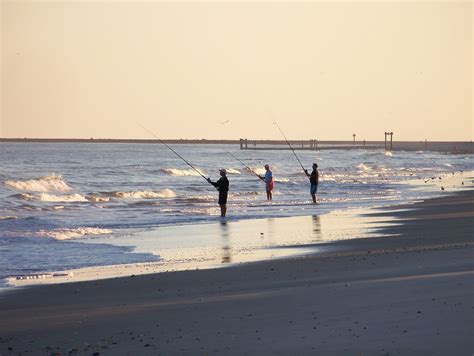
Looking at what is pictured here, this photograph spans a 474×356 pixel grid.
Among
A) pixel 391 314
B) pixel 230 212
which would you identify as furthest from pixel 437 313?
pixel 230 212

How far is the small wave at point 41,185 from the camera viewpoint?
3958cm

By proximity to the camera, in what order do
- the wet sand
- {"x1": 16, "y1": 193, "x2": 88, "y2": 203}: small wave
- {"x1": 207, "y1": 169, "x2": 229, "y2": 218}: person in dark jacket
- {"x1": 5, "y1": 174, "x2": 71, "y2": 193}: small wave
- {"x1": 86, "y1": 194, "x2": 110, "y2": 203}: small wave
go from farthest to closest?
{"x1": 5, "y1": 174, "x2": 71, "y2": 193}: small wave, {"x1": 16, "y1": 193, "x2": 88, "y2": 203}: small wave, {"x1": 86, "y1": 194, "x2": 110, "y2": 203}: small wave, {"x1": 207, "y1": 169, "x2": 229, "y2": 218}: person in dark jacket, the wet sand

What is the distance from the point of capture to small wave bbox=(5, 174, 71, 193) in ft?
130

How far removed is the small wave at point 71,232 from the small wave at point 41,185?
20486 mm

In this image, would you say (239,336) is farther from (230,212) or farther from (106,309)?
(230,212)

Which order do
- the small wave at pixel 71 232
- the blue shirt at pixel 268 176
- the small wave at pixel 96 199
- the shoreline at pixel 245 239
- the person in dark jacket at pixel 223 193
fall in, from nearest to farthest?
the shoreline at pixel 245 239 → the small wave at pixel 71 232 → the person in dark jacket at pixel 223 193 → the blue shirt at pixel 268 176 → the small wave at pixel 96 199

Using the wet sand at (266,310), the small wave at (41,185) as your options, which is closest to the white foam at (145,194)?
the small wave at (41,185)

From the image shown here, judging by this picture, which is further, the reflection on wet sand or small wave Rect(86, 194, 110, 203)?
small wave Rect(86, 194, 110, 203)

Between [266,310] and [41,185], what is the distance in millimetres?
34294

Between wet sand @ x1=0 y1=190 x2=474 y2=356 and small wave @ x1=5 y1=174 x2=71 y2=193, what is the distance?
28.8 meters

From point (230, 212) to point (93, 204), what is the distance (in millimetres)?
6939

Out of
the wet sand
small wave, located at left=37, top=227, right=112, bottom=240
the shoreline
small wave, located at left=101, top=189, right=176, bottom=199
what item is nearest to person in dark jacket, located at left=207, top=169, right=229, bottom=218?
the shoreline

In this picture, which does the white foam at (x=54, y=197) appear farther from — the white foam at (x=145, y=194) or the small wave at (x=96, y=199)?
the white foam at (x=145, y=194)

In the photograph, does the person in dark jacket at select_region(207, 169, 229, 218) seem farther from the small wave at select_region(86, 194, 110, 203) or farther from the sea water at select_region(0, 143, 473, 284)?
the small wave at select_region(86, 194, 110, 203)
